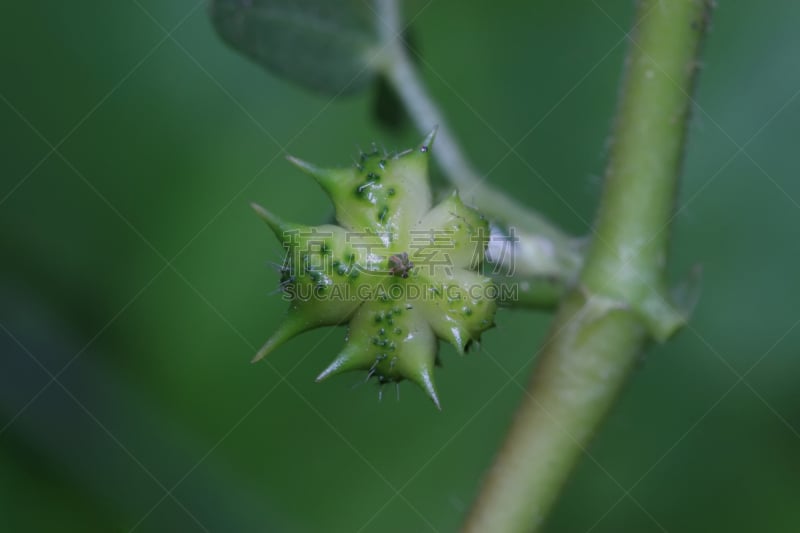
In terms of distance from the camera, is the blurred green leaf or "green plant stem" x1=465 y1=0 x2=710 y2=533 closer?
A: "green plant stem" x1=465 y1=0 x2=710 y2=533

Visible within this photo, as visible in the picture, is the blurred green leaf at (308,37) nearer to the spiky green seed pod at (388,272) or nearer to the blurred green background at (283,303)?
the blurred green background at (283,303)

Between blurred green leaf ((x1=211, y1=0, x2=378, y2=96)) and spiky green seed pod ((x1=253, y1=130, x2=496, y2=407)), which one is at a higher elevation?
blurred green leaf ((x1=211, y1=0, x2=378, y2=96))

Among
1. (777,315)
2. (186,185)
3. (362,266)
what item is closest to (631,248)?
(362,266)

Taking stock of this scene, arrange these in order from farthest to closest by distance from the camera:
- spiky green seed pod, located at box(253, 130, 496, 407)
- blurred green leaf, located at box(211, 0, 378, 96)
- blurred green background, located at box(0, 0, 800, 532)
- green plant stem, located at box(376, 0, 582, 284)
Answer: blurred green background, located at box(0, 0, 800, 532)
blurred green leaf, located at box(211, 0, 378, 96)
green plant stem, located at box(376, 0, 582, 284)
spiky green seed pod, located at box(253, 130, 496, 407)

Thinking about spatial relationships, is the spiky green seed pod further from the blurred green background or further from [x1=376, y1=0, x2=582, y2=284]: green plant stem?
the blurred green background

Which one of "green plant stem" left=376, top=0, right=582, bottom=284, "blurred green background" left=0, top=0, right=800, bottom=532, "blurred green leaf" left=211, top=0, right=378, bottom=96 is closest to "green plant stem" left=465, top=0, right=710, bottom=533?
"green plant stem" left=376, top=0, right=582, bottom=284

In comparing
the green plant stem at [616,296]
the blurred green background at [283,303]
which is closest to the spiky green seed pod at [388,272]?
the green plant stem at [616,296]

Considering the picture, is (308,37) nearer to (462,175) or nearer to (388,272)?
(462,175)

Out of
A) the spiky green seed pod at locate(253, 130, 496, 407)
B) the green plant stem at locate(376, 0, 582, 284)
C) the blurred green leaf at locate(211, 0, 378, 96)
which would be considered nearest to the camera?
the spiky green seed pod at locate(253, 130, 496, 407)
